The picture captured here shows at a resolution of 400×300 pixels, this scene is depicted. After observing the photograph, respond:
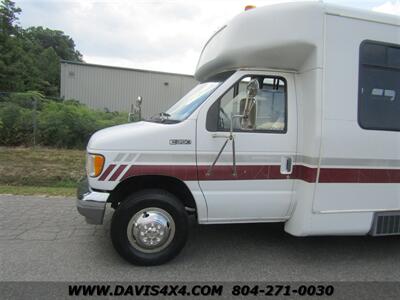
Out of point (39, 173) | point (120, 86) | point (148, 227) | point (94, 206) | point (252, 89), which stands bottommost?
point (148, 227)

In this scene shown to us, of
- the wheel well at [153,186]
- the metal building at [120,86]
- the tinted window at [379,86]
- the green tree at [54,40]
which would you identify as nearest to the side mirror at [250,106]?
the wheel well at [153,186]

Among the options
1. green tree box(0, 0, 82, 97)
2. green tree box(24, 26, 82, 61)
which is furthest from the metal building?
green tree box(24, 26, 82, 61)

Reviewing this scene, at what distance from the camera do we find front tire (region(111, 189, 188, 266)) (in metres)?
4.17

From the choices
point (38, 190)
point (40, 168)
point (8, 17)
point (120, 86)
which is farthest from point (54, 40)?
point (38, 190)

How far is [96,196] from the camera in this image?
4.14m

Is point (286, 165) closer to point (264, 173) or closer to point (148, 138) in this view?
point (264, 173)

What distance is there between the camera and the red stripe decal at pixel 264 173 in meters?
4.14

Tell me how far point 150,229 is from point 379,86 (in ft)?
10.3

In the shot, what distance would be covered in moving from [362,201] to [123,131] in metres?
2.88

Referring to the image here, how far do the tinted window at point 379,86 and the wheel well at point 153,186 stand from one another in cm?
217

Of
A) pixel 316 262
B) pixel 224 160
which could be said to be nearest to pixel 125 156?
pixel 224 160

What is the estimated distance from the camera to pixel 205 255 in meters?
4.61

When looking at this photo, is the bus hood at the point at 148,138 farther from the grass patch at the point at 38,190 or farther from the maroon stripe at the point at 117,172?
the grass patch at the point at 38,190

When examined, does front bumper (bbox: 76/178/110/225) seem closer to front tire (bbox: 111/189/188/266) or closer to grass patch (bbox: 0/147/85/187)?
front tire (bbox: 111/189/188/266)
